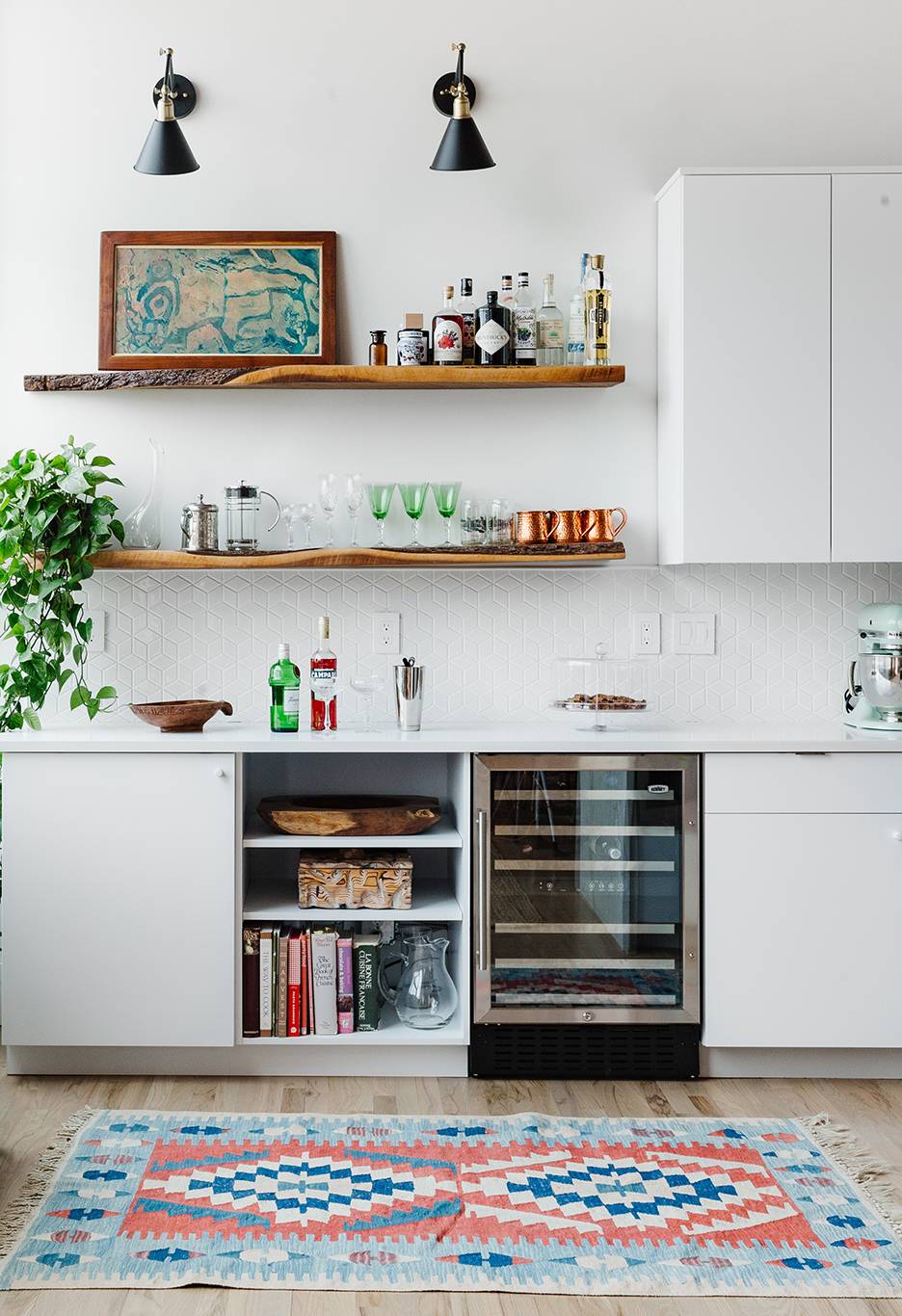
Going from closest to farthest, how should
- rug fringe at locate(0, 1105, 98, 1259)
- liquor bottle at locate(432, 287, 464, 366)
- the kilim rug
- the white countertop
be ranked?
the kilim rug
rug fringe at locate(0, 1105, 98, 1259)
the white countertop
liquor bottle at locate(432, 287, 464, 366)

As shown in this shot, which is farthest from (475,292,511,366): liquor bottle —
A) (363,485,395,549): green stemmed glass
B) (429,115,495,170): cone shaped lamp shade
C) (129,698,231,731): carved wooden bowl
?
(129,698,231,731): carved wooden bowl

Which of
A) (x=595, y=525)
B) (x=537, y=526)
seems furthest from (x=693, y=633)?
(x=537, y=526)

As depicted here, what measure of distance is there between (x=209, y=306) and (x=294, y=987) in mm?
1888

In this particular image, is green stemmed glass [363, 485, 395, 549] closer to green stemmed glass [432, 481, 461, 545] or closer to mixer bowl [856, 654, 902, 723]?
green stemmed glass [432, 481, 461, 545]

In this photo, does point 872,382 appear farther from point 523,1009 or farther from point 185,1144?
point 185,1144

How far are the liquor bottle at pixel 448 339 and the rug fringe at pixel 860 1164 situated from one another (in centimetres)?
210

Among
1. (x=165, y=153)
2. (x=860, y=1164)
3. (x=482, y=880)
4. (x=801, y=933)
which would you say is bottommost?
(x=860, y=1164)

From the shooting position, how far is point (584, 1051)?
2.68 meters

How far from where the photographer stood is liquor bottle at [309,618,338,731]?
2889mm

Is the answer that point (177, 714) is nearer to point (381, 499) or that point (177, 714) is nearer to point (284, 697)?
point (284, 697)

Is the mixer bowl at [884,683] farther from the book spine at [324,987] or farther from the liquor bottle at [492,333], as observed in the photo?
the book spine at [324,987]

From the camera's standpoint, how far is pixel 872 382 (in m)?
2.83

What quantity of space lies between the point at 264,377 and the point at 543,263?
0.89 m

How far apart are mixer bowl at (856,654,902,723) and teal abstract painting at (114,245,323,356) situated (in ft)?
5.78
